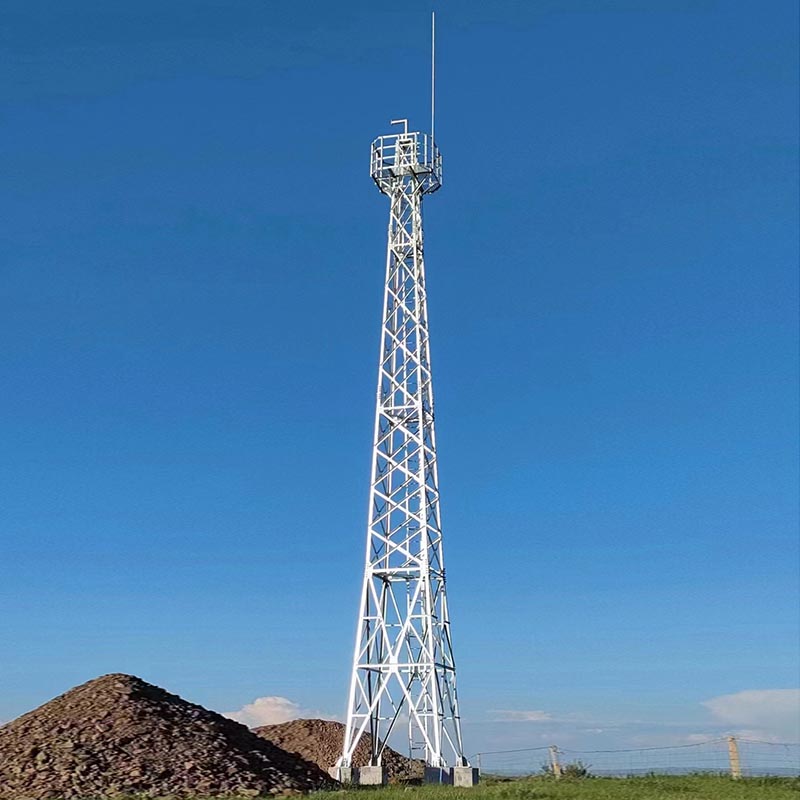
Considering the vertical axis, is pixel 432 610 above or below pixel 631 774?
above

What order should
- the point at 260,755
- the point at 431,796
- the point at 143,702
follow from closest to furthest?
the point at 431,796, the point at 260,755, the point at 143,702

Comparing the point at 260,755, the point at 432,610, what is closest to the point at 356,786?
the point at 260,755

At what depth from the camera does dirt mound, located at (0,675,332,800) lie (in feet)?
89.6

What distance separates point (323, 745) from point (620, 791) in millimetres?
18954

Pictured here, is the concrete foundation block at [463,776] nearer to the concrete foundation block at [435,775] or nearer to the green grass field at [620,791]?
the concrete foundation block at [435,775]

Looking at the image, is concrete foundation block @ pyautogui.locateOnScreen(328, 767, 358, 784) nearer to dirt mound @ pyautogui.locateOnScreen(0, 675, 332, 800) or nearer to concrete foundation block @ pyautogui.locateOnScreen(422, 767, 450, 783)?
dirt mound @ pyautogui.locateOnScreen(0, 675, 332, 800)

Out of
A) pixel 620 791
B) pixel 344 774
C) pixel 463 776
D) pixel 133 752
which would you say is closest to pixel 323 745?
pixel 344 774

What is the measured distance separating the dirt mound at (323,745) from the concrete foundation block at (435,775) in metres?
4.97

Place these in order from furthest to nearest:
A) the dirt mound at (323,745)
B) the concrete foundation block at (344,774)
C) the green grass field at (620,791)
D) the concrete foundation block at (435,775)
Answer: the dirt mound at (323,745), the concrete foundation block at (344,774), the concrete foundation block at (435,775), the green grass field at (620,791)

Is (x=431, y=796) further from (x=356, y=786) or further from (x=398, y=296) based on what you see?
(x=398, y=296)

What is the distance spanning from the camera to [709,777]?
3241cm

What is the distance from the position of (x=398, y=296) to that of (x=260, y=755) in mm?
15889

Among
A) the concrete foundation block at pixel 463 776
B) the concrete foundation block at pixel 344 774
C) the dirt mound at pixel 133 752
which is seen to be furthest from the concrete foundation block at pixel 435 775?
the dirt mound at pixel 133 752

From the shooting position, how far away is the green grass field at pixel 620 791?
26.2 m
